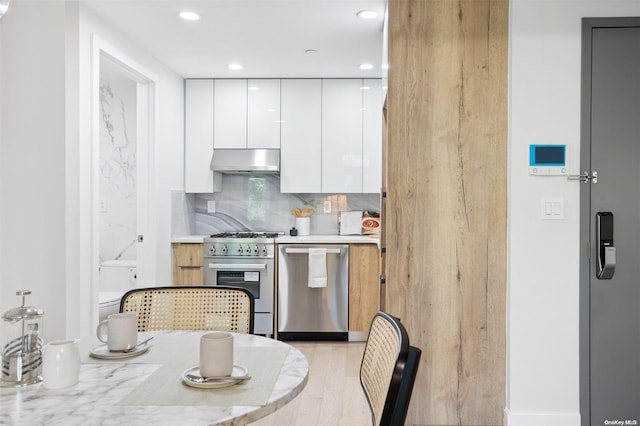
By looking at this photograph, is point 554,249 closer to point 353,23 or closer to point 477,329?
point 477,329

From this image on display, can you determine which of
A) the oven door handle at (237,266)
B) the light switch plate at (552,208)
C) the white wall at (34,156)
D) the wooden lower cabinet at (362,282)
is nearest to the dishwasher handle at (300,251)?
→ the wooden lower cabinet at (362,282)

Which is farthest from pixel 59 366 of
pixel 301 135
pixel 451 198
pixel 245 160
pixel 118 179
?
pixel 118 179

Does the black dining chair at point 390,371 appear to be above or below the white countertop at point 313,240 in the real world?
below

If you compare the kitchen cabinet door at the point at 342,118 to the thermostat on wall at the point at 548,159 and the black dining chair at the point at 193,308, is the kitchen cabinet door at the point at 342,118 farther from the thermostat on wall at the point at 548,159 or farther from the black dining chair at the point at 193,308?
the black dining chair at the point at 193,308

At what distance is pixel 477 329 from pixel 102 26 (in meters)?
2.90

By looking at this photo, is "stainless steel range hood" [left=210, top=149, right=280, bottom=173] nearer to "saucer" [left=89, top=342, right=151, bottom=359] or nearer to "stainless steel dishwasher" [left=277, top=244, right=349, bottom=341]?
"stainless steel dishwasher" [left=277, top=244, right=349, bottom=341]

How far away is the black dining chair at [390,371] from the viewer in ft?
3.77

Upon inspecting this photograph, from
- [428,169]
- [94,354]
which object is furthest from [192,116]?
[94,354]

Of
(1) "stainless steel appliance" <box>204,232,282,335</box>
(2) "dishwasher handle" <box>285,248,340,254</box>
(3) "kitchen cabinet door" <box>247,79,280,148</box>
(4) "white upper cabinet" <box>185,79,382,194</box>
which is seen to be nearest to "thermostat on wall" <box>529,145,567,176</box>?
(2) "dishwasher handle" <box>285,248,340,254</box>

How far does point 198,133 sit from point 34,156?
6.72 feet

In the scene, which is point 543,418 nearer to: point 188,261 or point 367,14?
point 367,14

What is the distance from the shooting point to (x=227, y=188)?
17.4ft

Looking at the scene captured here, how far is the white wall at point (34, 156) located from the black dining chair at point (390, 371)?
2.26 meters

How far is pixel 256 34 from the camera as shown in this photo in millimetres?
3732
